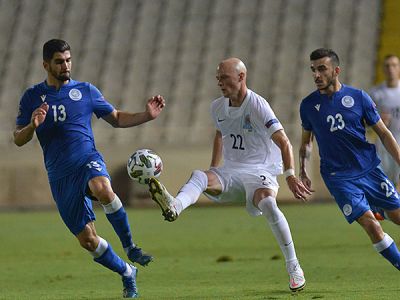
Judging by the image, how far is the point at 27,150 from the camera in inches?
928

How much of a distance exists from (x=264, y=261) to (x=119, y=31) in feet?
55.7

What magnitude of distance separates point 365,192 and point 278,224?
2.44 ft

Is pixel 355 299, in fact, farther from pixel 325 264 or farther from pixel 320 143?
pixel 325 264

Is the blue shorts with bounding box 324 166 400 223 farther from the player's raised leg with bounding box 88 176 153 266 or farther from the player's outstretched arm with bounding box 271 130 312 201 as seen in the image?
the player's raised leg with bounding box 88 176 153 266

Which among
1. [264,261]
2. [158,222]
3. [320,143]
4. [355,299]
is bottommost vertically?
[158,222]

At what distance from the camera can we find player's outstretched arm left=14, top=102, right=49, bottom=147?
8594 millimetres

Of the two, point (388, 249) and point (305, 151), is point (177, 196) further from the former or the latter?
point (388, 249)

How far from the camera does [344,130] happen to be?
31.0 ft

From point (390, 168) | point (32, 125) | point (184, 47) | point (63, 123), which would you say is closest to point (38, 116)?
point (32, 125)

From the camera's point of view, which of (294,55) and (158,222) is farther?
(294,55)

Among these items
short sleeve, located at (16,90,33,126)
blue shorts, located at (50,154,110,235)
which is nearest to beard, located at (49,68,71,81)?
short sleeve, located at (16,90,33,126)

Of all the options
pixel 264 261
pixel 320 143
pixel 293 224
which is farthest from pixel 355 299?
pixel 293 224

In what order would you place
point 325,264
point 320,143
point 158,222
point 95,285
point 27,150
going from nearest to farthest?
1. point 320,143
2. point 95,285
3. point 325,264
4. point 158,222
5. point 27,150

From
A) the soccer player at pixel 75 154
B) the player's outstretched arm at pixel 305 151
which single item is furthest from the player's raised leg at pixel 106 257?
the player's outstretched arm at pixel 305 151
